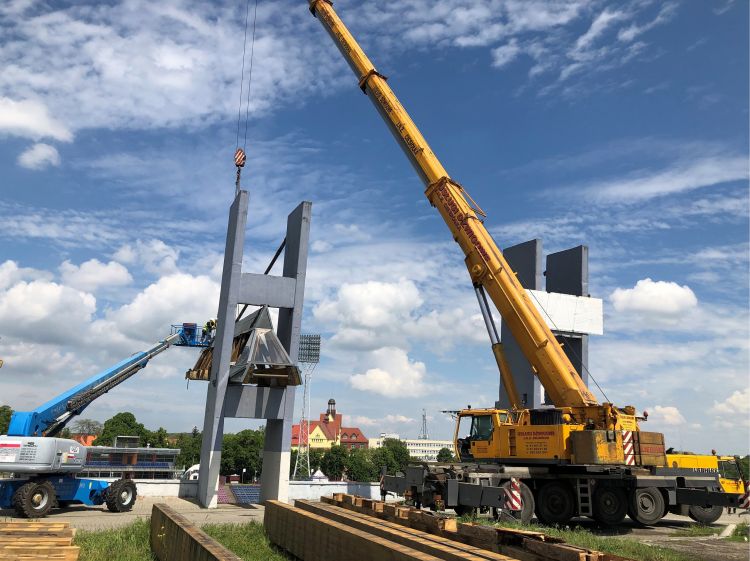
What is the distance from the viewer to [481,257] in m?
19.4

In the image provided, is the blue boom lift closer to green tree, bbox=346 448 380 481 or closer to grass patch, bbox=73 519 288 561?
grass patch, bbox=73 519 288 561

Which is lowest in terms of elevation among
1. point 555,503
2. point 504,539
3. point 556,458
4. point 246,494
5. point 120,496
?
point 246,494

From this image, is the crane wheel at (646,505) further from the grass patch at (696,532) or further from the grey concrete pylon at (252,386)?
the grey concrete pylon at (252,386)

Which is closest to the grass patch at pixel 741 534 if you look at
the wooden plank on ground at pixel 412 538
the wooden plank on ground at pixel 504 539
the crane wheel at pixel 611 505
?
the crane wheel at pixel 611 505

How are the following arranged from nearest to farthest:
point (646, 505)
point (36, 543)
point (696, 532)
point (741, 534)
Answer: point (36, 543) → point (741, 534) → point (696, 532) → point (646, 505)

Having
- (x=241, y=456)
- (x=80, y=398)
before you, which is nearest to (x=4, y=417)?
(x=241, y=456)

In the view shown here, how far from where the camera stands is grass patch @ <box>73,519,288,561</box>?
35.0 feet

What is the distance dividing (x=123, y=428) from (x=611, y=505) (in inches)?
3649

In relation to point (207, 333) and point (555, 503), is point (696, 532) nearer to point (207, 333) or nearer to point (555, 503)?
point (555, 503)

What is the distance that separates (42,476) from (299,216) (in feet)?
43.8

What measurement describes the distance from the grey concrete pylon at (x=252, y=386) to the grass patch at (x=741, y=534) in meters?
15.2

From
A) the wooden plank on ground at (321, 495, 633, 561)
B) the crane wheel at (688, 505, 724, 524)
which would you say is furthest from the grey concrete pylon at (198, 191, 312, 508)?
the wooden plank on ground at (321, 495, 633, 561)

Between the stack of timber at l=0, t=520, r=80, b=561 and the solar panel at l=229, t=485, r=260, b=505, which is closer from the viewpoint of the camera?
the stack of timber at l=0, t=520, r=80, b=561

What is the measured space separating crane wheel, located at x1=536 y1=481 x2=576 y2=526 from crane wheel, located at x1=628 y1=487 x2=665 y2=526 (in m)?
1.59
